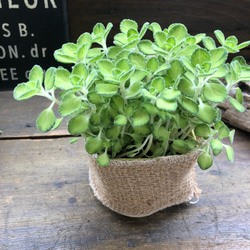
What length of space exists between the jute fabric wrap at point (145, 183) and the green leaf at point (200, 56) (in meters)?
0.14

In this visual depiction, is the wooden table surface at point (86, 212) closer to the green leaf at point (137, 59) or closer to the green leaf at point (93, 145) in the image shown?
the green leaf at point (93, 145)

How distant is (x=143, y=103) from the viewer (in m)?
0.38

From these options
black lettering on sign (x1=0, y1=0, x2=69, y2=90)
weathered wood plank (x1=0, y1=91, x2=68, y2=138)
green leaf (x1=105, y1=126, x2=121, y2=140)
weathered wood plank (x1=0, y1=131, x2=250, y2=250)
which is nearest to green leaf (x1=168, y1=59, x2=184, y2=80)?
green leaf (x1=105, y1=126, x2=121, y2=140)

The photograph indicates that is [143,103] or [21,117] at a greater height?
[143,103]

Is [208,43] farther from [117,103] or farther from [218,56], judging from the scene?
[117,103]

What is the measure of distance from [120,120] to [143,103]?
4 cm

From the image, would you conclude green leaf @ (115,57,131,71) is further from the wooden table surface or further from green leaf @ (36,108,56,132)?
the wooden table surface

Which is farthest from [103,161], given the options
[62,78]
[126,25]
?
[126,25]

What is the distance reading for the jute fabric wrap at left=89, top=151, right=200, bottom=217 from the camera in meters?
0.44

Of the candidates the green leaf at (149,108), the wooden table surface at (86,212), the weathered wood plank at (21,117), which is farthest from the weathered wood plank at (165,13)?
the green leaf at (149,108)

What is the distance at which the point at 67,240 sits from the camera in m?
0.48

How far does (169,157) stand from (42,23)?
0.73m

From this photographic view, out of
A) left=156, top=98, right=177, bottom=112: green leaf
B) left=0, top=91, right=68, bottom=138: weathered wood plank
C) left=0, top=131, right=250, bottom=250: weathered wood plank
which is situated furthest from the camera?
left=0, top=91, right=68, bottom=138: weathered wood plank

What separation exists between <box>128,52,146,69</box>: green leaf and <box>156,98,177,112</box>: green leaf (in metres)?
0.07
